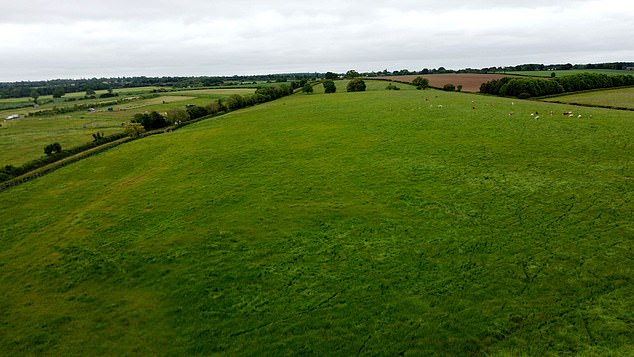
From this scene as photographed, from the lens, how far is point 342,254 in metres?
25.1

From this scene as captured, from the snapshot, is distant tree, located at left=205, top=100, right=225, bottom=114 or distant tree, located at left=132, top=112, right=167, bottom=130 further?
distant tree, located at left=205, top=100, right=225, bottom=114

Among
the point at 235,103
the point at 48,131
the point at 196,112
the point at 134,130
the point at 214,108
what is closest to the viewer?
the point at 134,130

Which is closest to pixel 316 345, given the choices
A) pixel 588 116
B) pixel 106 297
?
pixel 106 297

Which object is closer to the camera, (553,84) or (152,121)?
(152,121)

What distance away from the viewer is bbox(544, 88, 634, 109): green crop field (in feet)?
232

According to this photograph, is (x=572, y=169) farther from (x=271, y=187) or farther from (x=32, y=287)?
(x=32, y=287)

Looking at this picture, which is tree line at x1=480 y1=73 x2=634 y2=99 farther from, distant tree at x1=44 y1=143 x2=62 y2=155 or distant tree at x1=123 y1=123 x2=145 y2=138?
distant tree at x1=44 y1=143 x2=62 y2=155

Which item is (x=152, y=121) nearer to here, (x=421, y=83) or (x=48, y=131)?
(x=48, y=131)

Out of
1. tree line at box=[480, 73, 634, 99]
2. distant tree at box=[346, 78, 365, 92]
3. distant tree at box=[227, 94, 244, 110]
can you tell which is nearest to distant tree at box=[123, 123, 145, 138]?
distant tree at box=[227, 94, 244, 110]

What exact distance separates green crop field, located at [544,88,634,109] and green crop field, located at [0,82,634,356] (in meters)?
31.3

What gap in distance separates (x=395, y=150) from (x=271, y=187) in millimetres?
18595

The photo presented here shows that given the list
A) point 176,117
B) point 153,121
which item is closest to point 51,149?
point 153,121

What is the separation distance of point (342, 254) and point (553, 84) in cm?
9768

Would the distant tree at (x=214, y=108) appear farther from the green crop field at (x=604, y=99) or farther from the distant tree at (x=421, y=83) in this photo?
the green crop field at (x=604, y=99)
